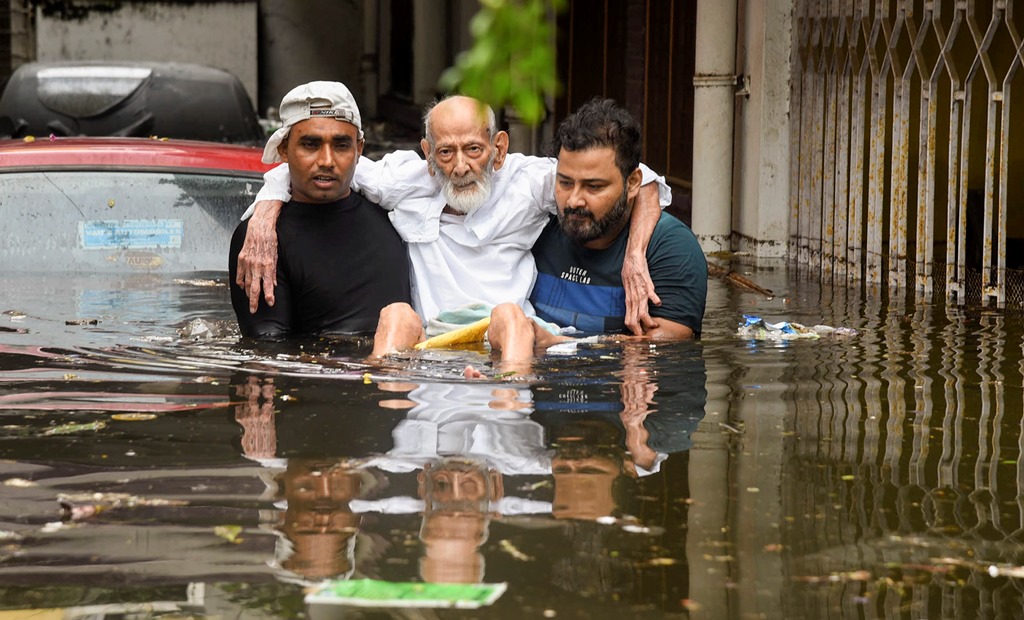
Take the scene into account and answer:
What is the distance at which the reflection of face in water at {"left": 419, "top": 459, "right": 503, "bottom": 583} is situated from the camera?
345 cm

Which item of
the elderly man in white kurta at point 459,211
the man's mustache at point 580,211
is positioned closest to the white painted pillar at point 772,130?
the elderly man in white kurta at point 459,211

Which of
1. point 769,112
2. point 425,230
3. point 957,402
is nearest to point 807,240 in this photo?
point 769,112

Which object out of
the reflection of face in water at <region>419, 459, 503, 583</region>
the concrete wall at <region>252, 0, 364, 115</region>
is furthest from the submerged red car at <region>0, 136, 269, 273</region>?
the concrete wall at <region>252, 0, 364, 115</region>

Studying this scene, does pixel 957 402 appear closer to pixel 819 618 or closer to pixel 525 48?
pixel 819 618

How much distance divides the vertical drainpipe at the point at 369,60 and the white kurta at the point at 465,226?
17595 millimetres

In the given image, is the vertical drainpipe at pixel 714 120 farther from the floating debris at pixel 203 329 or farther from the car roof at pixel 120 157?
the floating debris at pixel 203 329

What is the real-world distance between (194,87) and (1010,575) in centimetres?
1012

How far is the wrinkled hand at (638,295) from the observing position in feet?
21.6

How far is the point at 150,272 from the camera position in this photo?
7602 mm

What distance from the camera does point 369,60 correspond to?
24844 millimetres

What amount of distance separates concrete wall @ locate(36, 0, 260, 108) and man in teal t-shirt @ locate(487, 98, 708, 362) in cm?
1636

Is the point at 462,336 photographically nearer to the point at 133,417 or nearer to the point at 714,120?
the point at 133,417

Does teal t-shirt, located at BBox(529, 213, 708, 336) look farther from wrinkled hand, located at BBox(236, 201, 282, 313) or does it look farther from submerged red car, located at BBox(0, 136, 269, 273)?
submerged red car, located at BBox(0, 136, 269, 273)

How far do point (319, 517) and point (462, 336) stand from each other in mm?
2775
